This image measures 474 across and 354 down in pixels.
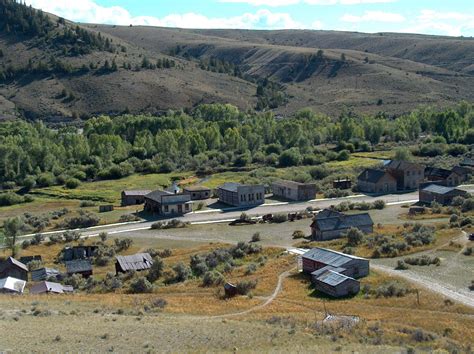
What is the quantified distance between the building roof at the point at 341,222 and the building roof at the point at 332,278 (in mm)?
11792

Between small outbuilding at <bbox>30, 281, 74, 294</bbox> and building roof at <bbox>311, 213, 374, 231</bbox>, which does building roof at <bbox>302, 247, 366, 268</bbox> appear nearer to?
building roof at <bbox>311, 213, 374, 231</bbox>

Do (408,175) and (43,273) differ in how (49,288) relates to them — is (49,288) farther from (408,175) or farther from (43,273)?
(408,175)

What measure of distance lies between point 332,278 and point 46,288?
14.9 metres

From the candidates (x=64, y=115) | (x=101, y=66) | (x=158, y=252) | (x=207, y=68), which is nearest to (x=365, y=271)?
(x=158, y=252)

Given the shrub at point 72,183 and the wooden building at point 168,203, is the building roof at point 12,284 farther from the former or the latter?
the shrub at point 72,183

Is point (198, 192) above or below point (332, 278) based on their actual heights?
below

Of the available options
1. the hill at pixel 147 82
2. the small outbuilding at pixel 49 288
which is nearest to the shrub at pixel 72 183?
the small outbuilding at pixel 49 288

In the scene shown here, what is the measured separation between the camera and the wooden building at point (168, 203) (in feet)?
196

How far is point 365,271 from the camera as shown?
120ft

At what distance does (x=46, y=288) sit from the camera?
34.3 m

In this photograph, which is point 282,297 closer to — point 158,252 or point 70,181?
point 158,252

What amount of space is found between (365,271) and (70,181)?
162 ft

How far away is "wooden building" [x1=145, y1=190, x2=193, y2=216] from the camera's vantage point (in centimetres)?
5962

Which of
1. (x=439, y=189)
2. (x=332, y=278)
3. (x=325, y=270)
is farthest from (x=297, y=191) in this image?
(x=332, y=278)
